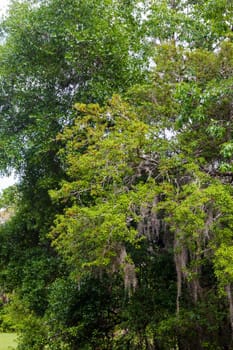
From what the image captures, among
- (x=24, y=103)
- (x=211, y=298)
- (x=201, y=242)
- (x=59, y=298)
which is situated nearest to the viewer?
(x=201, y=242)

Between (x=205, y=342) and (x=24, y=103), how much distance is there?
544 centimetres

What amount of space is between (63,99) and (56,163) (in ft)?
4.25

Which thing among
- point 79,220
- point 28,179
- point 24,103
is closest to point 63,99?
point 24,103

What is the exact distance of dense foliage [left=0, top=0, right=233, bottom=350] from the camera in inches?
223

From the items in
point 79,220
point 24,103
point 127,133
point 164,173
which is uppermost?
point 24,103

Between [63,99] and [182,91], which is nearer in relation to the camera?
[182,91]

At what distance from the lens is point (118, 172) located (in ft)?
20.1

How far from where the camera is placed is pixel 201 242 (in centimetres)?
554

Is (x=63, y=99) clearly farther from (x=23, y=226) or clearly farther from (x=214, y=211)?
(x=214, y=211)

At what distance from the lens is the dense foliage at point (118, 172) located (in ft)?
18.6

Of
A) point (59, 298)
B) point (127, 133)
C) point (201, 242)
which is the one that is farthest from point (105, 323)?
point (127, 133)

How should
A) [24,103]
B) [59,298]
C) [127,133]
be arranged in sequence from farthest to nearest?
[24,103], [59,298], [127,133]

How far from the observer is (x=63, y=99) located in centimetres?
837

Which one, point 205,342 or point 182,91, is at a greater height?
point 182,91
